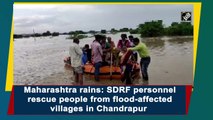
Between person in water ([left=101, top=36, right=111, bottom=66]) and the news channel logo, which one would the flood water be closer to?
person in water ([left=101, top=36, right=111, bottom=66])

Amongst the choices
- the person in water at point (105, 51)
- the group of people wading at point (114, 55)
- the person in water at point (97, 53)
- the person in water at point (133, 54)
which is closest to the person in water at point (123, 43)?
the group of people wading at point (114, 55)

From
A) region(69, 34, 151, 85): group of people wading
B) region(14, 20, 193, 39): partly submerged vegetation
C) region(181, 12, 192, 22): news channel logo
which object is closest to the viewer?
region(181, 12, 192, 22): news channel logo

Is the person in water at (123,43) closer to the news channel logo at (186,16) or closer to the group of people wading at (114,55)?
the group of people wading at (114,55)

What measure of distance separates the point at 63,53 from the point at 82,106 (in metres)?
5.77

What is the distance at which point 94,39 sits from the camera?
11.8 m

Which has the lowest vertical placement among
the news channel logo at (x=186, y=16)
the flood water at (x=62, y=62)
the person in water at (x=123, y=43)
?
the flood water at (x=62, y=62)

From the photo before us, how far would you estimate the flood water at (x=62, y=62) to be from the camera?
11.8 meters

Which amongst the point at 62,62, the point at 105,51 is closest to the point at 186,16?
the point at 105,51

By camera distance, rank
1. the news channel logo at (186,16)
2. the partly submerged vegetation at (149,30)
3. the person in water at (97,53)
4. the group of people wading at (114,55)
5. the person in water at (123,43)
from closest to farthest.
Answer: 1. the news channel logo at (186,16)
2. the group of people wading at (114,55)
3. the partly submerged vegetation at (149,30)
4. the person in water at (97,53)
5. the person in water at (123,43)

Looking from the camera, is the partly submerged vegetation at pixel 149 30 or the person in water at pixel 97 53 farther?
Answer: the person in water at pixel 97 53

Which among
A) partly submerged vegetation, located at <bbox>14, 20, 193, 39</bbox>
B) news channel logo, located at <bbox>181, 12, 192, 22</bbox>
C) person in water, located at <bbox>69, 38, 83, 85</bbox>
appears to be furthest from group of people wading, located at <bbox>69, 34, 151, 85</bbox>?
news channel logo, located at <bbox>181, 12, 192, 22</bbox>

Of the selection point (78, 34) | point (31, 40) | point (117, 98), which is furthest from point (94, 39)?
point (117, 98)

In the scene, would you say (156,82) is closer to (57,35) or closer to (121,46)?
(121,46)

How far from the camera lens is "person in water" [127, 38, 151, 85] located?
11.4m
